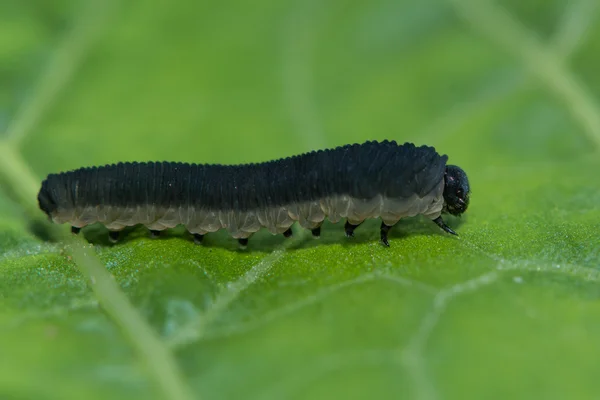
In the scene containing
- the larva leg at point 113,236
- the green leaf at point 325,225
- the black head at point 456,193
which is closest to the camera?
the green leaf at point 325,225

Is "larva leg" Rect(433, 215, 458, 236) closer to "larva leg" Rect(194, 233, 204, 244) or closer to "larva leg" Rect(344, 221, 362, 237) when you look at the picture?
"larva leg" Rect(344, 221, 362, 237)

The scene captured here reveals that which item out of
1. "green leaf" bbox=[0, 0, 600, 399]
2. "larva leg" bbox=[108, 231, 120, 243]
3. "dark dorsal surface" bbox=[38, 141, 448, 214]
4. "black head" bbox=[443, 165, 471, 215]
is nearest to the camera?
"green leaf" bbox=[0, 0, 600, 399]

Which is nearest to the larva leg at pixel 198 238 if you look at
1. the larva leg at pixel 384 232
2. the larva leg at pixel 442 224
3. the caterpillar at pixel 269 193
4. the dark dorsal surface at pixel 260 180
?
the caterpillar at pixel 269 193

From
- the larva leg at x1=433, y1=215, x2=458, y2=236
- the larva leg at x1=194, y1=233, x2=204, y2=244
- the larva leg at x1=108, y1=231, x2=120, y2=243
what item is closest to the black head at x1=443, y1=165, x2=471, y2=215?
the larva leg at x1=433, y1=215, x2=458, y2=236

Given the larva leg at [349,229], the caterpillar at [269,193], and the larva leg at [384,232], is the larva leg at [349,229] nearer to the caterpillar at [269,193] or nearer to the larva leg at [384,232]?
the caterpillar at [269,193]

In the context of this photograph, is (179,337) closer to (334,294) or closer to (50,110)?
(334,294)

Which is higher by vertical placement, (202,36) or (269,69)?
(202,36)

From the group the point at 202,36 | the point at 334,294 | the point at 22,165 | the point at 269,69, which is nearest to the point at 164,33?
the point at 202,36
